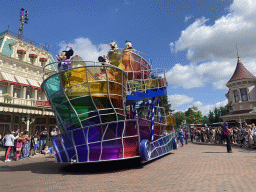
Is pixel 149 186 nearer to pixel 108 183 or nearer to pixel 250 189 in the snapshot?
pixel 108 183

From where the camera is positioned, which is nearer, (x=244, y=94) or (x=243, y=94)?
(x=244, y=94)

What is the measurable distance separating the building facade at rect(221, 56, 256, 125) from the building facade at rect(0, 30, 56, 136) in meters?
26.8

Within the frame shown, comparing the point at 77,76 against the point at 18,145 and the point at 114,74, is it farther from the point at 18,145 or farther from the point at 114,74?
the point at 18,145

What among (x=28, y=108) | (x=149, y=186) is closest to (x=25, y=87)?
(x=28, y=108)

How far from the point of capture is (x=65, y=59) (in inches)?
324

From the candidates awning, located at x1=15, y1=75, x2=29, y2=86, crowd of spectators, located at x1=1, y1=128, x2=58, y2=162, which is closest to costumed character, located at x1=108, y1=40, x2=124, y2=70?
crowd of spectators, located at x1=1, y1=128, x2=58, y2=162

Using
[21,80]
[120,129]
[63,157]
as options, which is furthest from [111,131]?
[21,80]

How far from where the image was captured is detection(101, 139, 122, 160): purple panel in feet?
23.2

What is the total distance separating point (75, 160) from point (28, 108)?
13495 millimetres

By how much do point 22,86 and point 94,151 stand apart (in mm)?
18597

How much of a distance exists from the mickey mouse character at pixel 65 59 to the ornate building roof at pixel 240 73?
99.6 ft

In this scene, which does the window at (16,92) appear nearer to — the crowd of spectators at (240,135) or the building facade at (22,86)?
the building facade at (22,86)

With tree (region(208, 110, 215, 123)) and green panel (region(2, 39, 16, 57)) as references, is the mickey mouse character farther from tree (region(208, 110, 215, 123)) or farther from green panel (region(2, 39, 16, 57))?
tree (region(208, 110, 215, 123))

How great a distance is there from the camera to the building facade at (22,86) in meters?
18.8
